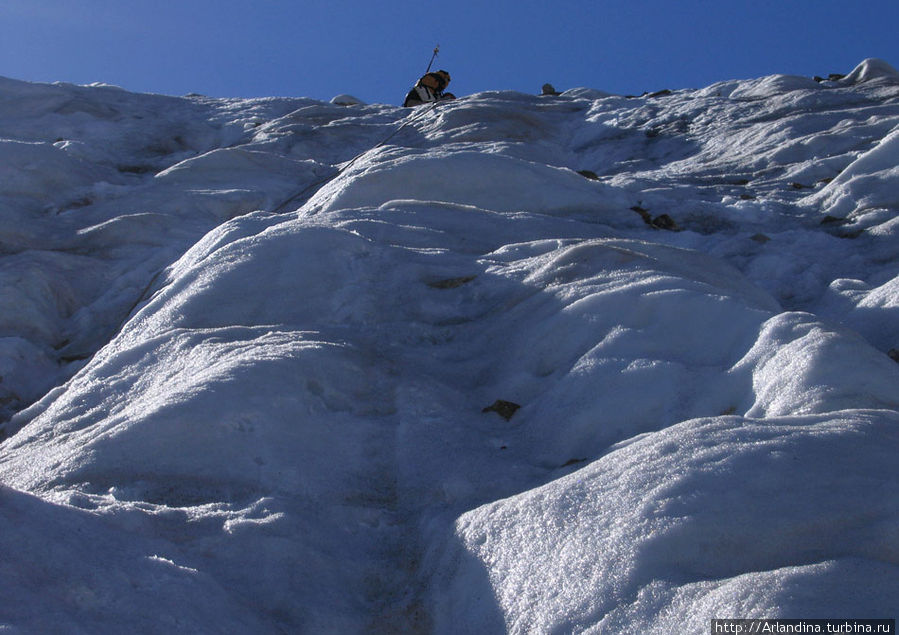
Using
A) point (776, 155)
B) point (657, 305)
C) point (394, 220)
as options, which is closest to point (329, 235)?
point (394, 220)

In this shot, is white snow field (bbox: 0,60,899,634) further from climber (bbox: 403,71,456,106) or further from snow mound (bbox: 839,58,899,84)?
climber (bbox: 403,71,456,106)

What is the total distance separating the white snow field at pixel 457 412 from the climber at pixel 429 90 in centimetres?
1972

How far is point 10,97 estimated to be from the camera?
1966 centimetres

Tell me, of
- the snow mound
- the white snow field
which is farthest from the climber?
the white snow field

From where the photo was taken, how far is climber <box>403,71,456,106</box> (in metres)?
30.0

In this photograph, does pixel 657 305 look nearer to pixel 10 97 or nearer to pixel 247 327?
pixel 247 327

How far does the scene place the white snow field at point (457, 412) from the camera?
3105mm

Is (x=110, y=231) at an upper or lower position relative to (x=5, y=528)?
upper

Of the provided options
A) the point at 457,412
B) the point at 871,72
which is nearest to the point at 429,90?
the point at 871,72

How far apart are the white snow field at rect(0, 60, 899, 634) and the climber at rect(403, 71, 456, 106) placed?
19.7 m

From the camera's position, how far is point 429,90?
30.6m

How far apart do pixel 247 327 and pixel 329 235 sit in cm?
169

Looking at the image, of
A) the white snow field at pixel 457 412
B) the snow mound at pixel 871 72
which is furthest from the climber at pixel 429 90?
the white snow field at pixel 457 412

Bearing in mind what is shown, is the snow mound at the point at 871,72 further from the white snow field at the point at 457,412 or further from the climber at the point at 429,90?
the climber at the point at 429,90
